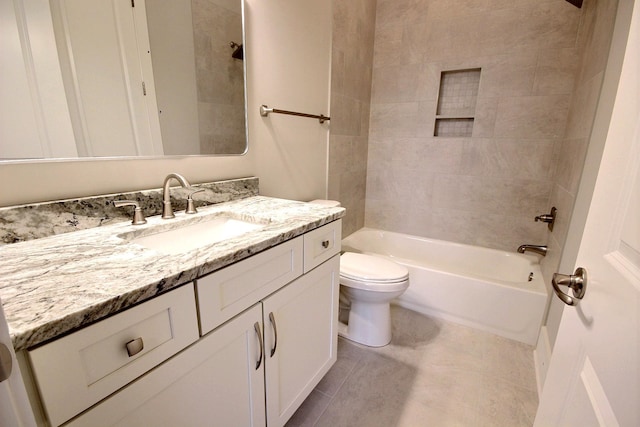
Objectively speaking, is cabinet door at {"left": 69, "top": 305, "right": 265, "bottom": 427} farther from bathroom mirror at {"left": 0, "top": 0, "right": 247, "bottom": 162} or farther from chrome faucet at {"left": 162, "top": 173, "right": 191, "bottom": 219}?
bathroom mirror at {"left": 0, "top": 0, "right": 247, "bottom": 162}

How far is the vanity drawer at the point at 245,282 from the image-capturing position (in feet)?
2.29

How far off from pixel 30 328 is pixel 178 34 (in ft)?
3.80

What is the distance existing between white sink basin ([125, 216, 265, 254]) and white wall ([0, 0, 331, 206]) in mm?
217

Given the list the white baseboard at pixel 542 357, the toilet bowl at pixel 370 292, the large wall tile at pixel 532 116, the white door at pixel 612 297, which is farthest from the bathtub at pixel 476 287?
the white door at pixel 612 297

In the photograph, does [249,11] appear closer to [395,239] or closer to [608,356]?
[608,356]

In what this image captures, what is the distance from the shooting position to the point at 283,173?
1.74 meters

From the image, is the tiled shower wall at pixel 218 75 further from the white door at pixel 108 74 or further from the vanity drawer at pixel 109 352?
the vanity drawer at pixel 109 352

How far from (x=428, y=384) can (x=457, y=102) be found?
2072 mm

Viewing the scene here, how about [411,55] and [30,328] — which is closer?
[30,328]

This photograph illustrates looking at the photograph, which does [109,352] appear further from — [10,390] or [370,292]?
[370,292]

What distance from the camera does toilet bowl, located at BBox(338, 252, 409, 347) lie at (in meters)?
1.60

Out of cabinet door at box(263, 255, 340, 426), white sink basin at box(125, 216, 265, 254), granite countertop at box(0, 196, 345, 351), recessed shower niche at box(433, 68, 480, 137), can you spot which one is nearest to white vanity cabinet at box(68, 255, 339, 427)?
cabinet door at box(263, 255, 340, 426)

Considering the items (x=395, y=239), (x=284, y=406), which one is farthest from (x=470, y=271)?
(x=284, y=406)

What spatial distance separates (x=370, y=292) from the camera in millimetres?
1617
